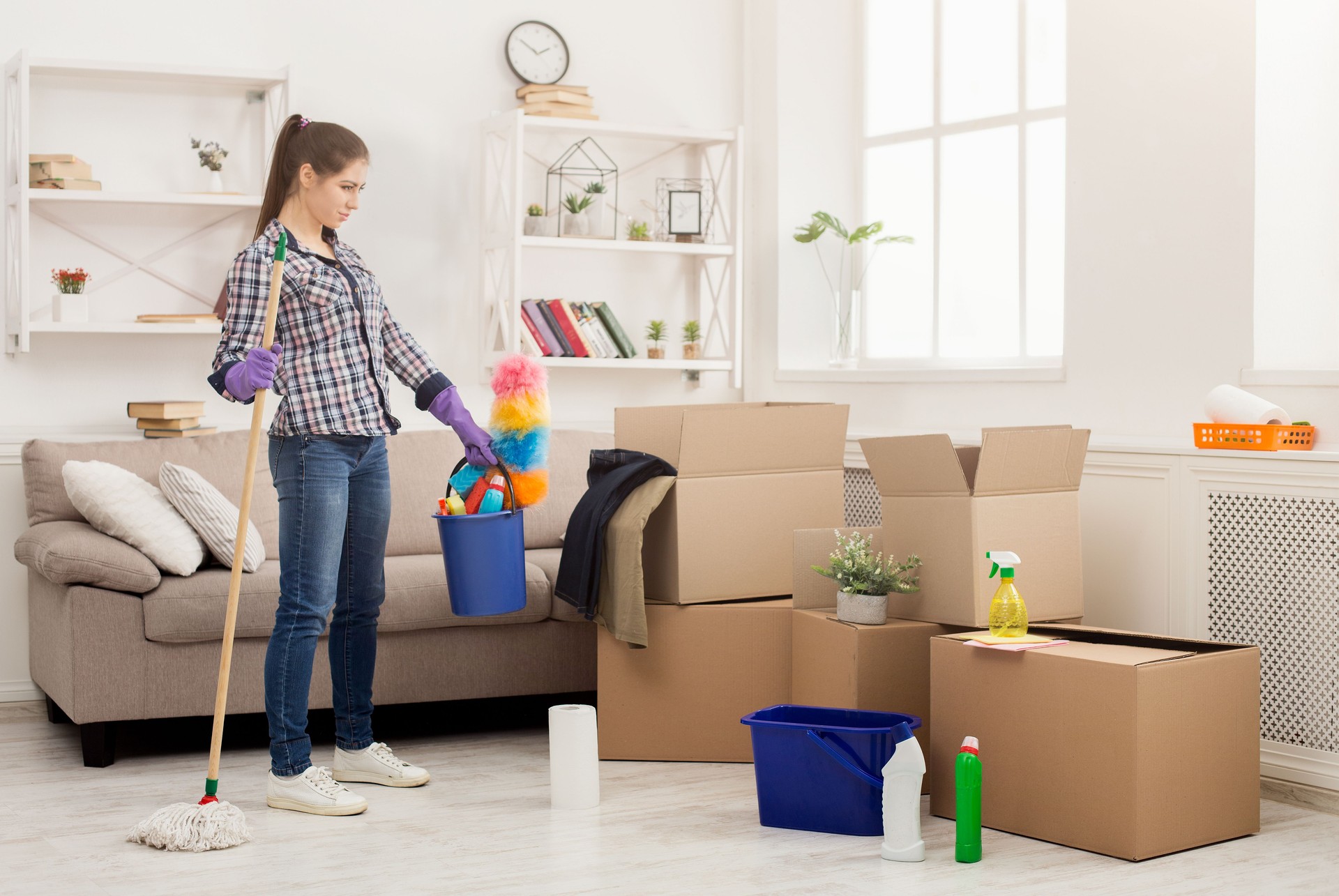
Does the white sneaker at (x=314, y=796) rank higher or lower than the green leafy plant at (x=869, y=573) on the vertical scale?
lower

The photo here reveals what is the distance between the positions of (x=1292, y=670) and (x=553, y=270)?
265cm

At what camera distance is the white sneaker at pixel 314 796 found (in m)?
2.88

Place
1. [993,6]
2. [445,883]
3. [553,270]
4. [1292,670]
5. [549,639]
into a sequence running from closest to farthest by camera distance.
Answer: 1. [445,883]
2. [1292,670]
3. [549,639]
4. [993,6]
5. [553,270]

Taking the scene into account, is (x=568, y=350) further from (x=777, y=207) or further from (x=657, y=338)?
(x=777, y=207)

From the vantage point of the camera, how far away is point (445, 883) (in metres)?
2.47

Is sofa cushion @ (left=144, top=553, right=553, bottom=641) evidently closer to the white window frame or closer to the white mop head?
the white mop head

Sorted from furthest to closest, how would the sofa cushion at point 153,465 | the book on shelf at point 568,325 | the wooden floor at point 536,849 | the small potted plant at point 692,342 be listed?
the small potted plant at point 692,342 → the book on shelf at point 568,325 → the sofa cushion at point 153,465 → the wooden floor at point 536,849

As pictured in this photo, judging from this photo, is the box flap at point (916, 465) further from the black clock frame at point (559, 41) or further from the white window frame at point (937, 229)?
the black clock frame at point (559, 41)

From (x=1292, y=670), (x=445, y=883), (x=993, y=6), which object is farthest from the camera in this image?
(x=993, y=6)

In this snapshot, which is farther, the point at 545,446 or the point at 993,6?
the point at 993,6

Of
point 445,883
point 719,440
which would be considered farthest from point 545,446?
point 445,883

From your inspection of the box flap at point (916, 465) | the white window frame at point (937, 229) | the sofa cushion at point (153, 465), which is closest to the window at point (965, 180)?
the white window frame at point (937, 229)

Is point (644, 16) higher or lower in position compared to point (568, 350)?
higher

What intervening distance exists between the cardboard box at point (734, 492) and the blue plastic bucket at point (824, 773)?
22.8 inches
